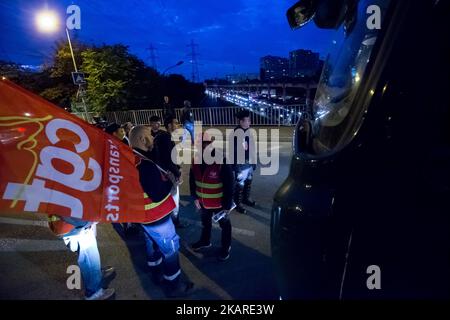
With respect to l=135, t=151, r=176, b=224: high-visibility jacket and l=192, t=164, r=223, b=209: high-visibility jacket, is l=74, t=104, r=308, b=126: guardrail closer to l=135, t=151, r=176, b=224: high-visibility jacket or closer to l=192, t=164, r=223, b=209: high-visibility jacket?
l=192, t=164, r=223, b=209: high-visibility jacket

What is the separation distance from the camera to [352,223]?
4.35ft

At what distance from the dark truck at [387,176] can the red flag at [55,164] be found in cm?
141

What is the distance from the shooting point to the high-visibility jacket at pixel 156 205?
257 centimetres

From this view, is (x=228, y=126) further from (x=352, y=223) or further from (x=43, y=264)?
(x=352, y=223)

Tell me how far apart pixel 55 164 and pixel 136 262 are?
7.60 feet

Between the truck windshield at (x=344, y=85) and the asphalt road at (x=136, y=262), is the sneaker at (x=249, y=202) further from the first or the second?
the truck windshield at (x=344, y=85)

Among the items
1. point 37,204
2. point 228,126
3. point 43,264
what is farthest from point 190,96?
point 37,204

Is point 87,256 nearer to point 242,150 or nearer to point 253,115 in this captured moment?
point 242,150

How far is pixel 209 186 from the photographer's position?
3.38m

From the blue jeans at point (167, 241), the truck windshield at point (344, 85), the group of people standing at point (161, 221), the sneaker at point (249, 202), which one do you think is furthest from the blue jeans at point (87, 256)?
the sneaker at point (249, 202)

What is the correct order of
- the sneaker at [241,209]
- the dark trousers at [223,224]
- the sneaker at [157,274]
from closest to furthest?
the sneaker at [157,274] < the dark trousers at [223,224] < the sneaker at [241,209]

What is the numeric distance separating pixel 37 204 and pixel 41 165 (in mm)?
Result: 248

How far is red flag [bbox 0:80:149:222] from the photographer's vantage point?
1.74m

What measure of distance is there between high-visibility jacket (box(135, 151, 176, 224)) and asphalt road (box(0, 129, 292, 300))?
3.19ft
